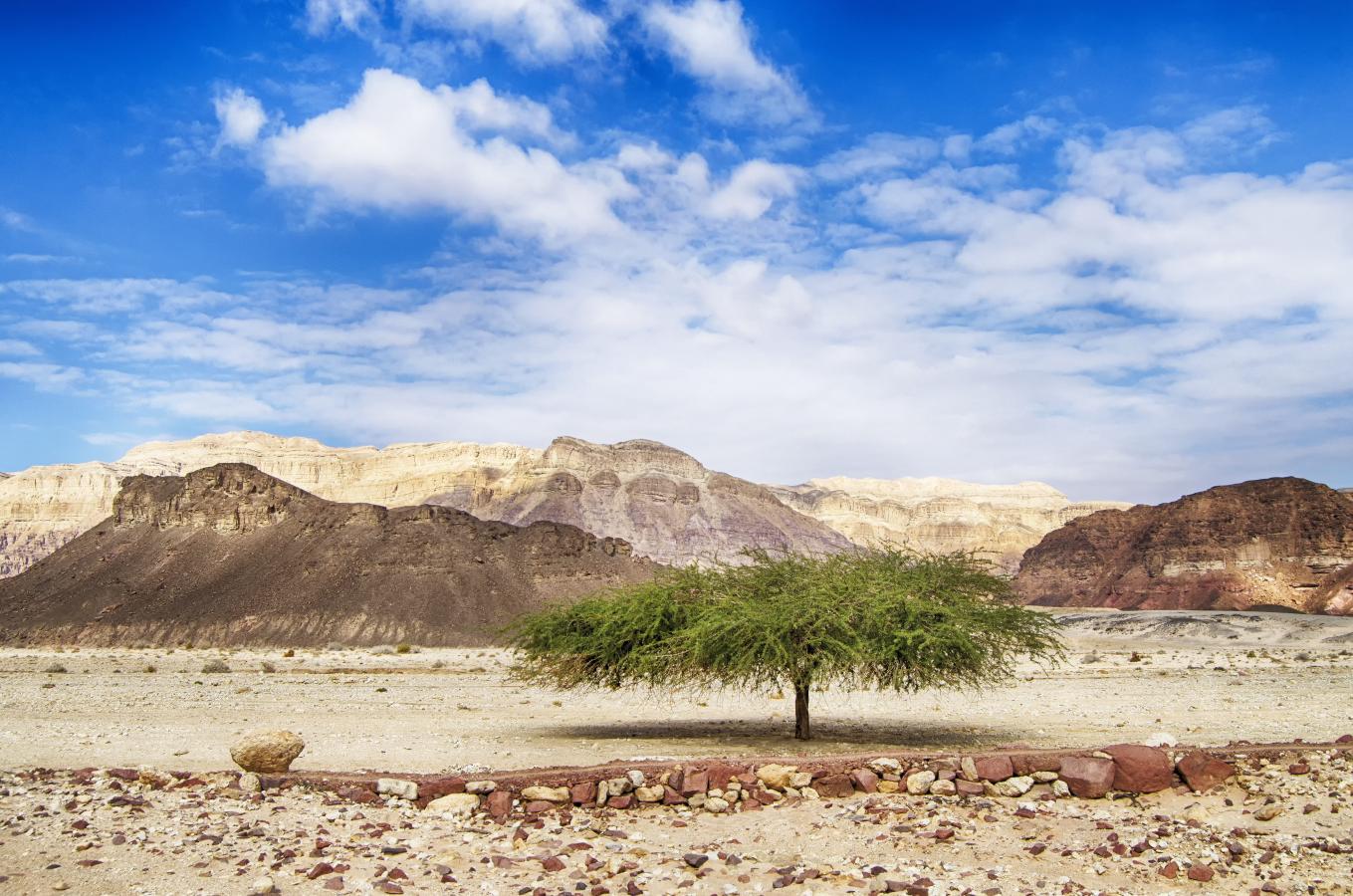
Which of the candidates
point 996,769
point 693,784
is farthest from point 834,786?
point 996,769

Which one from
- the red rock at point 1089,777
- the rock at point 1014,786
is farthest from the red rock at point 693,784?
the red rock at point 1089,777

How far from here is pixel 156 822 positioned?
11.9 meters

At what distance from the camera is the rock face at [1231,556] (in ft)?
384

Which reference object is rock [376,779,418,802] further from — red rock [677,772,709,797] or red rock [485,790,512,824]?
red rock [677,772,709,797]

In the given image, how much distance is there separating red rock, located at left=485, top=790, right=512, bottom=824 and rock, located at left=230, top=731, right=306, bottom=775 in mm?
3944

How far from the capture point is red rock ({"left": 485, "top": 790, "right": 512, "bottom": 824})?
501 inches

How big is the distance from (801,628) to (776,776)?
777cm

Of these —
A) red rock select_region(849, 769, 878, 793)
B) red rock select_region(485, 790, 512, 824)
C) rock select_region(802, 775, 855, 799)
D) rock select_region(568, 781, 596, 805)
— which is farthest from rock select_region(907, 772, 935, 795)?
red rock select_region(485, 790, 512, 824)

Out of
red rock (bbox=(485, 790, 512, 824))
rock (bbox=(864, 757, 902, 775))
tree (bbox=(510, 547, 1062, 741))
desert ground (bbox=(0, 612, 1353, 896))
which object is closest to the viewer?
desert ground (bbox=(0, 612, 1353, 896))

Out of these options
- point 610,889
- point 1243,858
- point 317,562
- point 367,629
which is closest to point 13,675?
point 367,629

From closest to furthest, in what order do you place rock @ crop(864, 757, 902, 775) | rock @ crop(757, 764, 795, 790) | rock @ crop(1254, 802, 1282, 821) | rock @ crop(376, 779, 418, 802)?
1. rock @ crop(1254, 802, 1282, 821)
2. rock @ crop(376, 779, 418, 802)
3. rock @ crop(757, 764, 795, 790)
4. rock @ crop(864, 757, 902, 775)

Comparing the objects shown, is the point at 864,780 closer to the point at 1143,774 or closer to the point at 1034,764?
the point at 1034,764

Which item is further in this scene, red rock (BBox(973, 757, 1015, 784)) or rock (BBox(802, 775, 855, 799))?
rock (BBox(802, 775, 855, 799))

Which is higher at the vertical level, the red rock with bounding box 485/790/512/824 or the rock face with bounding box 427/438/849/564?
the rock face with bounding box 427/438/849/564
